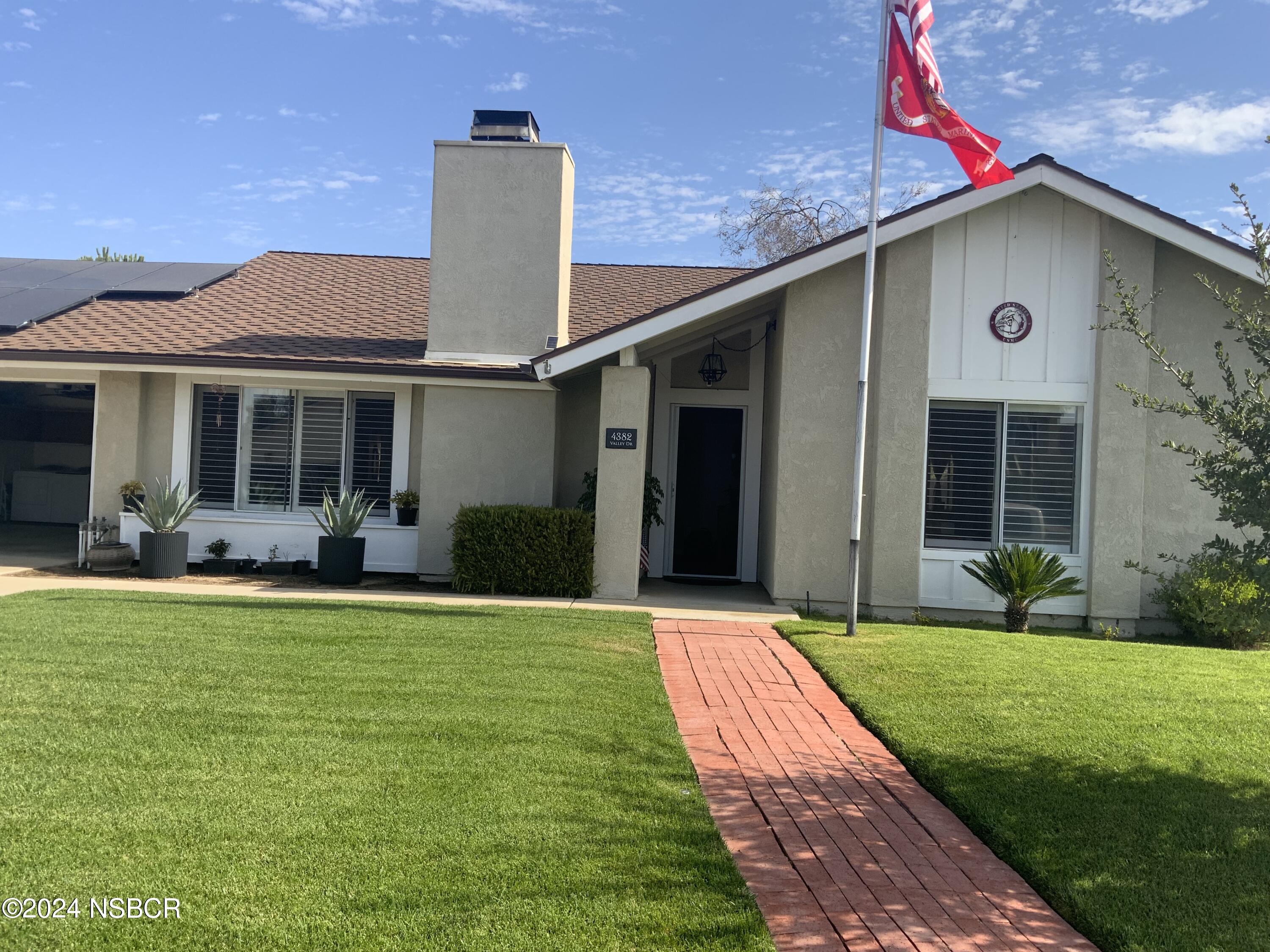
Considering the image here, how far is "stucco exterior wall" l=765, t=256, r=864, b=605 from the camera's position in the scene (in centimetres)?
1192

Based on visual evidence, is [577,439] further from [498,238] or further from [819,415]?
[819,415]

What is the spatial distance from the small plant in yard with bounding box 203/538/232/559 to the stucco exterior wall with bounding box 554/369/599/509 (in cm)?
448

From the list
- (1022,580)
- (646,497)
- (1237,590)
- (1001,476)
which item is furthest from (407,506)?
(1237,590)

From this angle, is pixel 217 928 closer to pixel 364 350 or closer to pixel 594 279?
pixel 364 350

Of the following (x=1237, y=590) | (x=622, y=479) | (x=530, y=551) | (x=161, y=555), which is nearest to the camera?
(x=1237, y=590)

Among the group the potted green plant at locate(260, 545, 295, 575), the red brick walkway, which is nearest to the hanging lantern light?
the potted green plant at locate(260, 545, 295, 575)

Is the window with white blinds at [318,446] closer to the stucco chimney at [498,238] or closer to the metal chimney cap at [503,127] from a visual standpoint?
the stucco chimney at [498,238]

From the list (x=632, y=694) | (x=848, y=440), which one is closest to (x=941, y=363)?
(x=848, y=440)

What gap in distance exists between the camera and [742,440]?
15109 millimetres

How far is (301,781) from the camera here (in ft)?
16.5

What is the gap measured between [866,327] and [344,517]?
6.79 metres

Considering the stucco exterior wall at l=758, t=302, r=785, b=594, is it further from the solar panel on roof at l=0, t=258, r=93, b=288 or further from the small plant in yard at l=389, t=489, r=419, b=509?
the solar panel on roof at l=0, t=258, r=93, b=288

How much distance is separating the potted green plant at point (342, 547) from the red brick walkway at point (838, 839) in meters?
6.28

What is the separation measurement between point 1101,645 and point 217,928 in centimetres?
879
